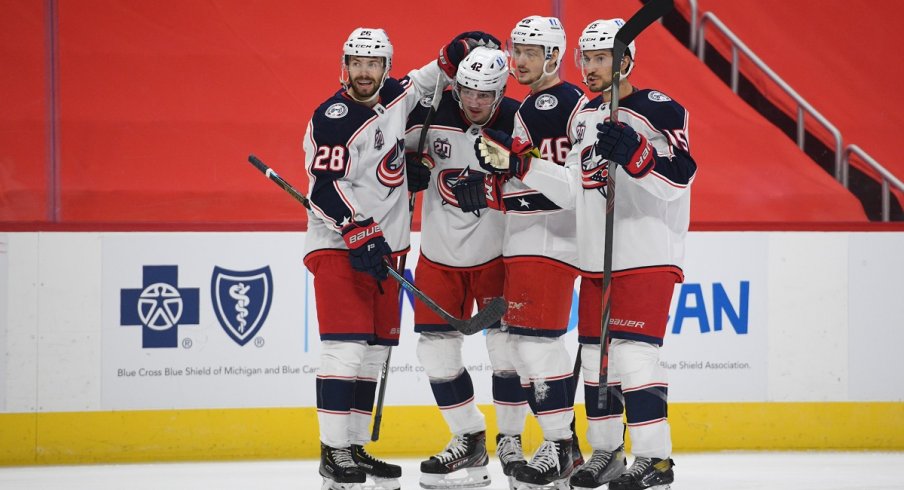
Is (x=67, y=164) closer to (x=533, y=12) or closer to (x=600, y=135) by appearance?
(x=533, y=12)

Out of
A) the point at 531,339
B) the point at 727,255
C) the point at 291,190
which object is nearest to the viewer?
the point at 531,339

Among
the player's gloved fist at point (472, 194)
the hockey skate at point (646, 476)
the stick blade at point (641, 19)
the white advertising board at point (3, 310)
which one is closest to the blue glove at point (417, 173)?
the player's gloved fist at point (472, 194)

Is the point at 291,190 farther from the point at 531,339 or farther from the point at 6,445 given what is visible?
the point at 6,445

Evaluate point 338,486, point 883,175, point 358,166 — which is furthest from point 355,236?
point 883,175

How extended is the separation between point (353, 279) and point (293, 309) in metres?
0.90

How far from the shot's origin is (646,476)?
2.83 meters

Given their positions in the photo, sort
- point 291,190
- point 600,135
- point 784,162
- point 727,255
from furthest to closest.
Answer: point 784,162
point 727,255
point 291,190
point 600,135

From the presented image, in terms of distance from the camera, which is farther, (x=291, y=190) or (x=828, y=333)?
(x=828, y=333)

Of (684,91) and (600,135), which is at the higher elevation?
(684,91)

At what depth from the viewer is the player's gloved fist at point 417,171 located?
3.31 meters

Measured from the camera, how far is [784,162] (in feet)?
15.8

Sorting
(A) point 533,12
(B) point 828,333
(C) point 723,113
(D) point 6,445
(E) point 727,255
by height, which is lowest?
(D) point 6,445

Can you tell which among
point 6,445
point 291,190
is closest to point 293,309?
point 291,190

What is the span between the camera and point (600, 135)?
9.16 feet
